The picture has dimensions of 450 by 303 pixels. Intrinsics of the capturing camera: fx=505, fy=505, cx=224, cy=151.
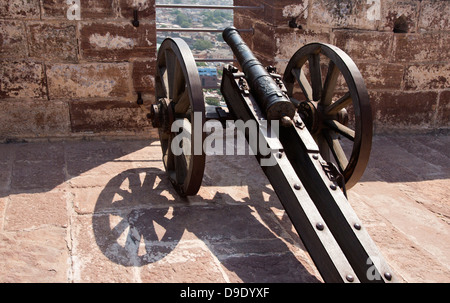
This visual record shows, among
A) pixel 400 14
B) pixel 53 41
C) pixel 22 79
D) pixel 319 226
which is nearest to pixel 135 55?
pixel 53 41

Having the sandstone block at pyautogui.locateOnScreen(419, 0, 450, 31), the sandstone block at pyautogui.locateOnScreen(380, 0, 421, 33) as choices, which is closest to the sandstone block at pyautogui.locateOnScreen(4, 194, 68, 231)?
the sandstone block at pyautogui.locateOnScreen(380, 0, 421, 33)

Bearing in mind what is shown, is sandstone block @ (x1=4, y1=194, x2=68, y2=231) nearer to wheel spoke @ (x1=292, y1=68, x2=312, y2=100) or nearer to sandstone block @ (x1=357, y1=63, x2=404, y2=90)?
wheel spoke @ (x1=292, y1=68, x2=312, y2=100)

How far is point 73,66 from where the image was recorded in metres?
4.07

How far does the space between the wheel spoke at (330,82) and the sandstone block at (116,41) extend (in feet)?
5.22

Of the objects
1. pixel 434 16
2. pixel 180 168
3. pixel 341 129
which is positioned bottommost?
pixel 180 168

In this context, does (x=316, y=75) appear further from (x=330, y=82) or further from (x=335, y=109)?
(x=335, y=109)

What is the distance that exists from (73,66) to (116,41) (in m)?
0.40

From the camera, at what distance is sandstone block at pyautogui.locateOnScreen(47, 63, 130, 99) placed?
4070 mm

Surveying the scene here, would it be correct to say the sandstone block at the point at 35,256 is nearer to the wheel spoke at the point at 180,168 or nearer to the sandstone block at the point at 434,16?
the wheel spoke at the point at 180,168

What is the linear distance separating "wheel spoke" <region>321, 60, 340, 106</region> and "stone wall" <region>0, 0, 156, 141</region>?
159 cm

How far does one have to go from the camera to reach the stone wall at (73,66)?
12.9ft

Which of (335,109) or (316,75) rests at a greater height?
(316,75)

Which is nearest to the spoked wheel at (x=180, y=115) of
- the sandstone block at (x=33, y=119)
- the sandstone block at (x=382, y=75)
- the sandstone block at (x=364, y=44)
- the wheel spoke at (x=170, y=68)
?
the wheel spoke at (x=170, y=68)

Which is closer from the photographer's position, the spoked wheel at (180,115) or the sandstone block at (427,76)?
the spoked wheel at (180,115)
